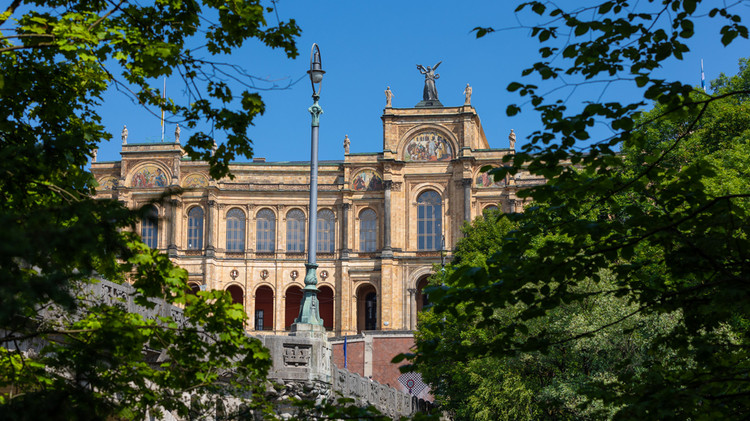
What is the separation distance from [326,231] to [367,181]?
498cm

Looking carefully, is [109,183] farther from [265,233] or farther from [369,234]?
[369,234]

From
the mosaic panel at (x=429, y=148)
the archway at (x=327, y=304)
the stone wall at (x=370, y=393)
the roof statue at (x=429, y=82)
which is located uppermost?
the roof statue at (x=429, y=82)

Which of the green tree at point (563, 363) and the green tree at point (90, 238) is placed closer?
the green tree at point (90, 238)

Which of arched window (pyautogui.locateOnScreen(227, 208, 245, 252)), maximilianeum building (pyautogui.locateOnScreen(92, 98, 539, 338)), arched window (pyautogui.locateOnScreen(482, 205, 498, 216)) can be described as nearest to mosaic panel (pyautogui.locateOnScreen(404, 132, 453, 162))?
maximilianeum building (pyautogui.locateOnScreen(92, 98, 539, 338))

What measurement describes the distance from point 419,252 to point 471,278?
58729mm

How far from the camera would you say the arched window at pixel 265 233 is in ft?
228

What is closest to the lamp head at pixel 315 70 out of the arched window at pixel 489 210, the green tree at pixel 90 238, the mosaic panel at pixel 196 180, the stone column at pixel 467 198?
the green tree at pixel 90 238

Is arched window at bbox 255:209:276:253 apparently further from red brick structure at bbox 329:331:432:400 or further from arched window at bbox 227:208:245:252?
red brick structure at bbox 329:331:432:400

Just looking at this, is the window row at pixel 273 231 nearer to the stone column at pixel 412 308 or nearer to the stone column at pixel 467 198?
the stone column at pixel 412 308

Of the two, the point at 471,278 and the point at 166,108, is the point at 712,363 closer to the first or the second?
the point at 471,278

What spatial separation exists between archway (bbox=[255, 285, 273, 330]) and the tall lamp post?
46601mm

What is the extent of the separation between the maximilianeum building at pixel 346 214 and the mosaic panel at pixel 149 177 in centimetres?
8

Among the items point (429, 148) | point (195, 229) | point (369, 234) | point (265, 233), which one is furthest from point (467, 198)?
point (195, 229)

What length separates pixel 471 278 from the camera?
8.38 metres
